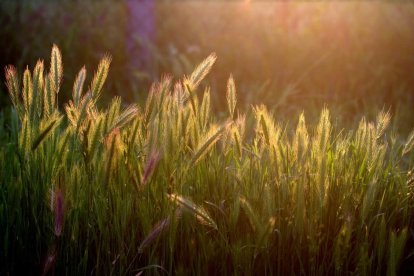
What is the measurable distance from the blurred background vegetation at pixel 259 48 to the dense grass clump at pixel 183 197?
2.82 m

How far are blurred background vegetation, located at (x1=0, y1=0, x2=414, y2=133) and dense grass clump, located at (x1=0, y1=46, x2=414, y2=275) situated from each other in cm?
282

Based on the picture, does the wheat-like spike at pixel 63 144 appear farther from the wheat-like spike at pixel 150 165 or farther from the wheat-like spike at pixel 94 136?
the wheat-like spike at pixel 150 165

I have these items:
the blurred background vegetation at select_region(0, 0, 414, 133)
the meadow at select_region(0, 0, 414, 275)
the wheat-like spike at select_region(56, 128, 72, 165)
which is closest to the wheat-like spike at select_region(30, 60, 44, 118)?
the meadow at select_region(0, 0, 414, 275)

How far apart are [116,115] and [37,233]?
379mm

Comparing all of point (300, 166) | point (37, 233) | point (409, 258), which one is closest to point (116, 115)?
point (37, 233)

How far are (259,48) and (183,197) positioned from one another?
395cm

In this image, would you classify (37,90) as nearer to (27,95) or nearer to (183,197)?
(27,95)

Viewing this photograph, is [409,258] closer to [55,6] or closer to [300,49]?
[300,49]

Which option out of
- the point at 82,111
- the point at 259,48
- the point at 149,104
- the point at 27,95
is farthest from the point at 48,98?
the point at 259,48

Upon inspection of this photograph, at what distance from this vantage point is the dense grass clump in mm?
1827

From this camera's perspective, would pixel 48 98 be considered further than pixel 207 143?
Yes

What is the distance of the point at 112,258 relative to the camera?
1.91m

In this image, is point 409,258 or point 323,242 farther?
point 409,258

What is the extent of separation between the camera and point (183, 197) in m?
1.82
